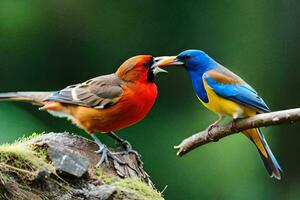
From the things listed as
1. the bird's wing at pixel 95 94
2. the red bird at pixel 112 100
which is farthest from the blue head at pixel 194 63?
the bird's wing at pixel 95 94

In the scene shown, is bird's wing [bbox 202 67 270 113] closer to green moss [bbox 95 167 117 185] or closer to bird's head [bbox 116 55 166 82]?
bird's head [bbox 116 55 166 82]

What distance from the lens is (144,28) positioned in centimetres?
927

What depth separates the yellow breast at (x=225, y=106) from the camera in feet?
15.6

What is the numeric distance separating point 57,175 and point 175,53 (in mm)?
4625

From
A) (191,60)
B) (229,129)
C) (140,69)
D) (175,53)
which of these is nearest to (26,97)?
(140,69)

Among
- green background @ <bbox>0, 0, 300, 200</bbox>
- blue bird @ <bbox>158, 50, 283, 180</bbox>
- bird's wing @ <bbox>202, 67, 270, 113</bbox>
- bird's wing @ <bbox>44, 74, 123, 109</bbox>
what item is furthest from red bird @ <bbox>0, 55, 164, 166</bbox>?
green background @ <bbox>0, 0, 300, 200</bbox>

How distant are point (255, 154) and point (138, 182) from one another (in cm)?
387

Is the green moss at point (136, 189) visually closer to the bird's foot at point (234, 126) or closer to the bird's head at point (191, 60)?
the bird's foot at point (234, 126)

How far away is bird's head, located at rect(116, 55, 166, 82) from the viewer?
4953 mm

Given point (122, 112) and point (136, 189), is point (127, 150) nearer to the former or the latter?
point (122, 112)

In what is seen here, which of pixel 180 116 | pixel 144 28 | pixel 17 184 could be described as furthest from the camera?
pixel 144 28

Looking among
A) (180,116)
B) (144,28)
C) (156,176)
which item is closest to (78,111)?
(156,176)

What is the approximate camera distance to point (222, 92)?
4.92 meters

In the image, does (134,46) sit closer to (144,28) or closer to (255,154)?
(144,28)
